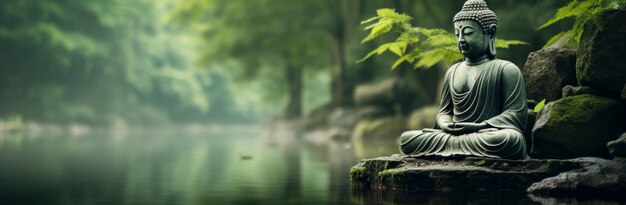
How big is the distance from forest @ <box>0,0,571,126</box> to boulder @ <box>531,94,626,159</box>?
27.4ft

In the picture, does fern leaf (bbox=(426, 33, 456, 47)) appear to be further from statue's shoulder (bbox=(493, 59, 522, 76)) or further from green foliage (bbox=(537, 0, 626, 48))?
statue's shoulder (bbox=(493, 59, 522, 76))

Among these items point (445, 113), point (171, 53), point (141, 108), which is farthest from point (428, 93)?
point (171, 53)

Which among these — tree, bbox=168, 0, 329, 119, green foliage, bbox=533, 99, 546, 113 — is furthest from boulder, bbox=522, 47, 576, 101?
tree, bbox=168, 0, 329, 119

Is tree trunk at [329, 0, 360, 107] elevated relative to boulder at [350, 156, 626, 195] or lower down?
elevated

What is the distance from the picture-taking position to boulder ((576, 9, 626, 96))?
952cm

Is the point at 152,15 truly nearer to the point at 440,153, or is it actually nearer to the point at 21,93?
the point at 21,93

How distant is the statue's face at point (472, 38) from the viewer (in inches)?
403

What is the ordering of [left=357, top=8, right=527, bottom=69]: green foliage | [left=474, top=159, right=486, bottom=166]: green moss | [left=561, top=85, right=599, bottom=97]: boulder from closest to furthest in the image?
[left=474, top=159, right=486, bottom=166]: green moss
[left=561, top=85, right=599, bottom=97]: boulder
[left=357, top=8, right=527, bottom=69]: green foliage

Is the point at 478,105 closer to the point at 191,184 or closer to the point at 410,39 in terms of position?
the point at 410,39

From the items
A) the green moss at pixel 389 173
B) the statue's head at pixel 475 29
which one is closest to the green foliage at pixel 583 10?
the statue's head at pixel 475 29

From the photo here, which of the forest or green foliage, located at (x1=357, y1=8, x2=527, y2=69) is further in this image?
the forest

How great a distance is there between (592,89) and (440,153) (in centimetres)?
198

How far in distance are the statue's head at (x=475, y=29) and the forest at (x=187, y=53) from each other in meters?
7.81

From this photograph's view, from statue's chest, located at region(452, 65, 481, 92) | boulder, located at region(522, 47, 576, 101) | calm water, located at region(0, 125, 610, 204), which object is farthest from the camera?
boulder, located at region(522, 47, 576, 101)
